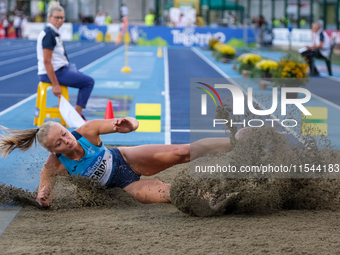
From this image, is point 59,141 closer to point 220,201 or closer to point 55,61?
point 220,201

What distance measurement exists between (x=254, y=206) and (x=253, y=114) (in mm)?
904

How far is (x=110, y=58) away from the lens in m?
24.3

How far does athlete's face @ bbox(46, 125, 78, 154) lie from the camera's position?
4199 mm

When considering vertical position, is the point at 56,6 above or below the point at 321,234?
above

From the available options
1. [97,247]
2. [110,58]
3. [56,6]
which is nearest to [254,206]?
[97,247]

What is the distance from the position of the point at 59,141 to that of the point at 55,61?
4.38 metres

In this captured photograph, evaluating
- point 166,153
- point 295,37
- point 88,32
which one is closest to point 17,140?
point 166,153

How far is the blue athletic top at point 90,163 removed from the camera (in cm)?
451

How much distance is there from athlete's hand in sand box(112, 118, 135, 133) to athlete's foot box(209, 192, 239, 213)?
39.4 inches

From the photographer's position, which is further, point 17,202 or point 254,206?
point 17,202

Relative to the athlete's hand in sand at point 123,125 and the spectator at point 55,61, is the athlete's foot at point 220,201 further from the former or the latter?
the spectator at point 55,61

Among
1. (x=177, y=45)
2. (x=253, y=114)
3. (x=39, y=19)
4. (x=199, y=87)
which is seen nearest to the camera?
(x=253, y=114)

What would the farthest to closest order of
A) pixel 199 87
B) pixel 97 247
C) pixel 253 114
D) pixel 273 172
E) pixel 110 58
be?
1. pixel 110 58
2. pixel 199 87
3. pixel 253 114
4. pixel 273 172
5. pixel 97 247

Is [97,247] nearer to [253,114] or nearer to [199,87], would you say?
[253,114]
